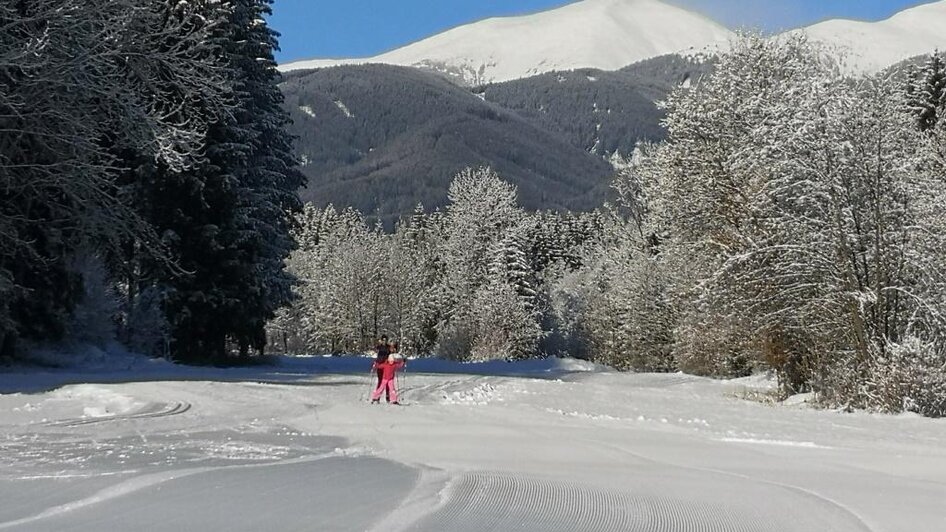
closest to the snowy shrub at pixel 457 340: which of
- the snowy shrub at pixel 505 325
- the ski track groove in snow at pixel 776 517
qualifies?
the snowy shrub at pixel 505 325

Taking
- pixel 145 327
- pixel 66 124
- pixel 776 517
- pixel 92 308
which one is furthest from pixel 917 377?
pixel 145 327

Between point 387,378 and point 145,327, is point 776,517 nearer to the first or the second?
point 387,378

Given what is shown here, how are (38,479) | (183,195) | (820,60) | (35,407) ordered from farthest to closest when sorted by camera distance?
(183,195) → (820,60) → (35,407) → (38,479)

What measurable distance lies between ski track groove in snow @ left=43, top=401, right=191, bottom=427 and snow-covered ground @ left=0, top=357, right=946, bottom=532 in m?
0.03

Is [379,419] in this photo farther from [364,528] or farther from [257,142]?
[257,142]

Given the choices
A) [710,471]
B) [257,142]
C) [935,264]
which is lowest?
[710,471]

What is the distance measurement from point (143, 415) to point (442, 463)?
5605 mm

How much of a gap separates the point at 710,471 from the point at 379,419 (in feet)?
18.0

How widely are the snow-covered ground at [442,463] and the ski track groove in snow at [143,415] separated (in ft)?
0.09

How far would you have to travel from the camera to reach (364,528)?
648 cm

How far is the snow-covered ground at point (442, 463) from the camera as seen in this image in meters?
7.14

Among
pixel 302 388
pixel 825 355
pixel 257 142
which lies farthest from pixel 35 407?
pixel 257 142

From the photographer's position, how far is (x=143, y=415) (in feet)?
44.5

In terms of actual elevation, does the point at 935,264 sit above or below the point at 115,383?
above
